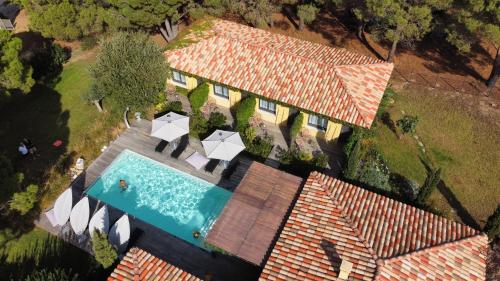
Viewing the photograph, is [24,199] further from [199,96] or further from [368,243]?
[368,243]

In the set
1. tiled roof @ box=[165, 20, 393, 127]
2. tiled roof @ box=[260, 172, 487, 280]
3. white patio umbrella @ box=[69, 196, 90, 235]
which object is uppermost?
tiled roof @ box=[165, 20, 393, 127]

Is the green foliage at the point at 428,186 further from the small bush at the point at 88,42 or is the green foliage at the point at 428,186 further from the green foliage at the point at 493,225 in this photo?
the small bush at the point at 88,42

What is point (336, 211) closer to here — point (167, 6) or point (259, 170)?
point (259, 170)

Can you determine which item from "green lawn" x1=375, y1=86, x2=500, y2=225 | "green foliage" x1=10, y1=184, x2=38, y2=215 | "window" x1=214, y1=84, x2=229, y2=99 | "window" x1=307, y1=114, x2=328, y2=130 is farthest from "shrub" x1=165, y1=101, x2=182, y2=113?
"green lawn" x1=375, y1=86, x2=500, y2=225

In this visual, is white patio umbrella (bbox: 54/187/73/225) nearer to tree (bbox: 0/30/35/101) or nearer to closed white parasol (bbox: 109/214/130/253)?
closed white parasol (bbox: 109/214/130/253)

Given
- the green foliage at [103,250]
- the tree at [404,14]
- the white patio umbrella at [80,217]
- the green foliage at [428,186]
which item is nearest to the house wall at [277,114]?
the green foliage at [428,186]

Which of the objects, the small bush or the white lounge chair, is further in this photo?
the small bush
